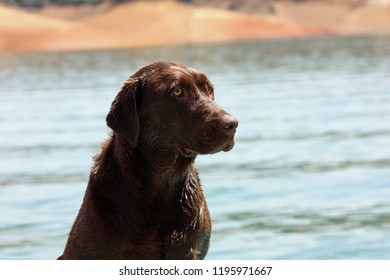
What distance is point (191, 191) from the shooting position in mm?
6488

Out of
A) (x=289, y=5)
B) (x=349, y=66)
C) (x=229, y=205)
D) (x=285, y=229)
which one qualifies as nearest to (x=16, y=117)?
(x=229, y=205)

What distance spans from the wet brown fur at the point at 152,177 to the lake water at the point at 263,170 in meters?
4.22

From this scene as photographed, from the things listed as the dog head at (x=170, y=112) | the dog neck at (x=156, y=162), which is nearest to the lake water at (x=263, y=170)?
the dog neck at (x=156, y=162)

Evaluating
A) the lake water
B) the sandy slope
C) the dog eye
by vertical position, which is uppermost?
the sandy slope

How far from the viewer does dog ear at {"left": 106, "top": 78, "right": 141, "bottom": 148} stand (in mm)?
6340

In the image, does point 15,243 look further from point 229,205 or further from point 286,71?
point 286,71

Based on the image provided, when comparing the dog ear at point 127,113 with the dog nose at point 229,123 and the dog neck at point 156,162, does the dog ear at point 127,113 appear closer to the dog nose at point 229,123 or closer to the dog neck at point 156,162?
the dog neck at point 156,162

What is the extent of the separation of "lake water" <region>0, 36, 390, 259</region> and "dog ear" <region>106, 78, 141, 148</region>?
14.2 ft

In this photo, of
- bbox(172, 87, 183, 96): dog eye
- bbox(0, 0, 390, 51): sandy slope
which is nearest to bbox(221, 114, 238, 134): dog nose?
bbox(172, 87, 183, 96): dog eye

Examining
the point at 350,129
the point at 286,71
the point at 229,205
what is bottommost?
the point at 229,205

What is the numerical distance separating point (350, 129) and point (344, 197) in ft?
25.0

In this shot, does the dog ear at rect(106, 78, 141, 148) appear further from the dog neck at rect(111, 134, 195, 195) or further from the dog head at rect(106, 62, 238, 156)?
the dog neck at rect(111, 134, 195, 195)

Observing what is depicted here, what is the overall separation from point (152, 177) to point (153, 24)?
122552 mm

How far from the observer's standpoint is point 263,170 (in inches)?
637
